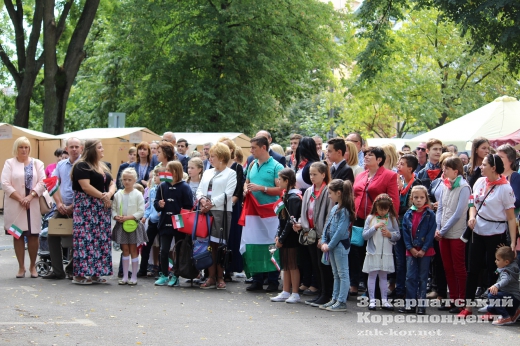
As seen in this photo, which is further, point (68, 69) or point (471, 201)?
point (68, 69)

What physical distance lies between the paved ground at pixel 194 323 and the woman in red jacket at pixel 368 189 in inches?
24.3

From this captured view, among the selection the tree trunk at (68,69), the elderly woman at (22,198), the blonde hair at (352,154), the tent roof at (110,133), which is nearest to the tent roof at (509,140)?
the blonde hair at (352,154)

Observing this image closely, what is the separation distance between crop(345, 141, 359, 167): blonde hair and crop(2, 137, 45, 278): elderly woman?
4466 millimetres

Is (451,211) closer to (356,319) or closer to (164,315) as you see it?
(356,319)

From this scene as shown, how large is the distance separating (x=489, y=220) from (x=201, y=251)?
3.86 meters

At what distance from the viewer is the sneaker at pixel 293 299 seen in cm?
983

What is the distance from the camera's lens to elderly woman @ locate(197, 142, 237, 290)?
10.9 m

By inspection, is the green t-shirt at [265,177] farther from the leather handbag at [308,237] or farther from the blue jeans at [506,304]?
the blue jeans at [506,304]

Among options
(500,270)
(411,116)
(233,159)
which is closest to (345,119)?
(411,116)

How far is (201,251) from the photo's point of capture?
10734 millimetres

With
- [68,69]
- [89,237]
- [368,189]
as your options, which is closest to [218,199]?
[89,237]

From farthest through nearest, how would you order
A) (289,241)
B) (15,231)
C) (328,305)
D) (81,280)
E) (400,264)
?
(15,231), (81,280), (289,241), (400,264), (328,305)

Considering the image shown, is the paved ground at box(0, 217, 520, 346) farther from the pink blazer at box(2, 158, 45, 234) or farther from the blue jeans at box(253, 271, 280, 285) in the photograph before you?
the pink blazer at box(2, 158, 45, 234)

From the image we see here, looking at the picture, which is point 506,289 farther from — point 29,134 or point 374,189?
point 29,134
